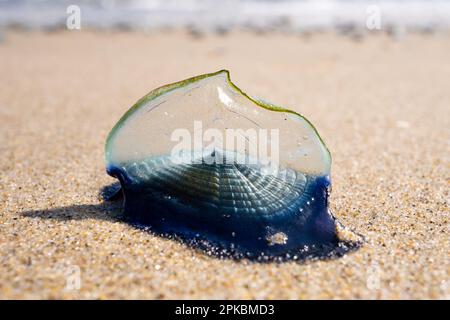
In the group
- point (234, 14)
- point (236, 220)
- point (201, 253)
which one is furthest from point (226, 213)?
point (234, 14)

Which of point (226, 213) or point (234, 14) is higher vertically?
point (234, 14)

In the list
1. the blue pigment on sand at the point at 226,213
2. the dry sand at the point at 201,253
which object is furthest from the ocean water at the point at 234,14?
the blue pigment on sand at the point at 226,213

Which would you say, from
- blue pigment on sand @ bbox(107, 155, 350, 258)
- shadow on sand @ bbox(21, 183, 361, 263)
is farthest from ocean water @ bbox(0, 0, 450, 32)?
blue pigment on sand @ bbox(107, 155, 350, 258)

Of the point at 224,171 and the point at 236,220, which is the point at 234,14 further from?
the point at 236,220

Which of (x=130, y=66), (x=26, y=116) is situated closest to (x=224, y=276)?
(x=26, y=116)

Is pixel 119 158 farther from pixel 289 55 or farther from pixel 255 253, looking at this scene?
pixel 289 55

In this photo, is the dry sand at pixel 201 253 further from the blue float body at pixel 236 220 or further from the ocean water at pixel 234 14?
the ocean water at pixel 234 14
